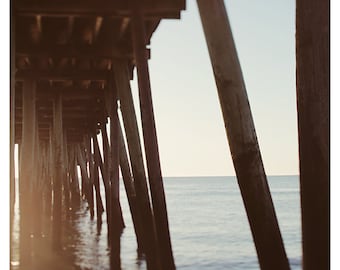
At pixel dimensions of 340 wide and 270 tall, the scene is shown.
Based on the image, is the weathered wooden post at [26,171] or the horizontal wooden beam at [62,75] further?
the horizontal wooden beam at [62,75]

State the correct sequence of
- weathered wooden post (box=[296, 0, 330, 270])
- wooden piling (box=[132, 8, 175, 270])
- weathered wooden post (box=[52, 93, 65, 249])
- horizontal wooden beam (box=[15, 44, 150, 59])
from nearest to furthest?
weathered wooden post (box=[296, 0, 330, 270]) → wooden piling (box=[132, 8, 175, 270]) → horizontal wooden beam (box=[15, 44, 150, 59]) → weathered wooden post (box=[52, 93, 65, 249])

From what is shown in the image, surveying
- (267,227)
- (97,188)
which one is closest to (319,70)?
(267,227)

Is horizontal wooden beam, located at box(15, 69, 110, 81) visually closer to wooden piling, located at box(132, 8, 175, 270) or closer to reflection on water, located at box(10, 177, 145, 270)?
reflection on water, located at box(10, 177, 145, 270)

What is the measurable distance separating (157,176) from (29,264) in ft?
11.7

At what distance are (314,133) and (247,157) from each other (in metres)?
0.54

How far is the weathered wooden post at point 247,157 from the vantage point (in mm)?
2691

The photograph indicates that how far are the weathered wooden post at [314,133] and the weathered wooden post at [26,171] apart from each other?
562 cm

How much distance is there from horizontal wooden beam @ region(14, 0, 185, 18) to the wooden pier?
1 cm

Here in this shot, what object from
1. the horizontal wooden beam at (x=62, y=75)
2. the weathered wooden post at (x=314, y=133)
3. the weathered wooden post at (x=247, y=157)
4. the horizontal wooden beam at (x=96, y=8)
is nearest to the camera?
the weathered wooden post at (x=314, y=133)

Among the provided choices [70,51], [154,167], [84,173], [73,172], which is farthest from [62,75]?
[73,172]

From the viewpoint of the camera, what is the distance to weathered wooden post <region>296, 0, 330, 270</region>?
2.18 metres

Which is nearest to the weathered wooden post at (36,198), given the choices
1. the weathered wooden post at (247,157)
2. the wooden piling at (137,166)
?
the wooden piling at (137,166)

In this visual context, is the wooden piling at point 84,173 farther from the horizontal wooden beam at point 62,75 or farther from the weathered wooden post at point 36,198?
the horizontal wooden beam at point 62,75

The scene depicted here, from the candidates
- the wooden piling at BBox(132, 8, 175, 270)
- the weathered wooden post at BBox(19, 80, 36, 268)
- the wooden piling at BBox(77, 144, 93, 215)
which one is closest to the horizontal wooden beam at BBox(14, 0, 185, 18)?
the wooden piling at BBox(132, 8, 175, 270)
